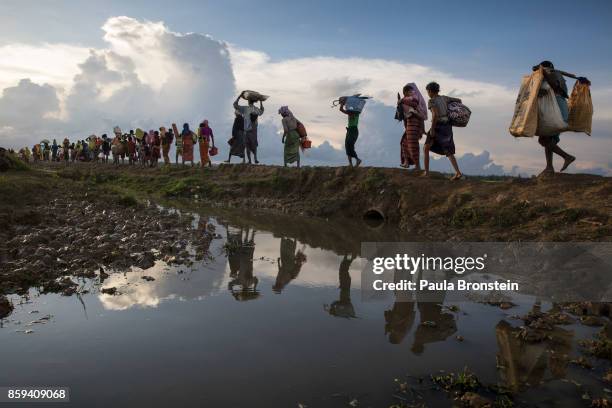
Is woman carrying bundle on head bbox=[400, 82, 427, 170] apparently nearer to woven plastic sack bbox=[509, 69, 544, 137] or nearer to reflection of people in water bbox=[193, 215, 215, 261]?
woven plastic sack bbox=[509, 69, 544, 137]

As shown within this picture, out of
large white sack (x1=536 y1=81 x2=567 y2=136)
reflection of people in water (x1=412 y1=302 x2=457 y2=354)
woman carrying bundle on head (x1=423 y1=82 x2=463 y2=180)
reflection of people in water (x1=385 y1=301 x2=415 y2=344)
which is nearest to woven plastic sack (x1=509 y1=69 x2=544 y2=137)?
large white sack (x1=536 y1=81 x2=567 y2=136)

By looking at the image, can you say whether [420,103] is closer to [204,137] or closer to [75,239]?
[75,239]

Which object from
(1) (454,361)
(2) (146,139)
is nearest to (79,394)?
(1) (454,361)

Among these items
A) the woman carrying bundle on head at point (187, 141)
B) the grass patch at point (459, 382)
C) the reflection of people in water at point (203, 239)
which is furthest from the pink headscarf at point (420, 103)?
the woman carrying bundle on head at point (187, 141)

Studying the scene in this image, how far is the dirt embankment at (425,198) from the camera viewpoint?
8.13 meters

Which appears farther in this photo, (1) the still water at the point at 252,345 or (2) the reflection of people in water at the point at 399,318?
(2) the reflection of people in water at the point at 399,318

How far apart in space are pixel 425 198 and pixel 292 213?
14.6 feet

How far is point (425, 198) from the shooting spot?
449 inches

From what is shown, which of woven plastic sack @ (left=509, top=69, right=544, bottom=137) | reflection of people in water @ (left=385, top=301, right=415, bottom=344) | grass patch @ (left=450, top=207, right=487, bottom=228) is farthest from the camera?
grass patch @ (left=450, top=207, right=487, bottom=228)

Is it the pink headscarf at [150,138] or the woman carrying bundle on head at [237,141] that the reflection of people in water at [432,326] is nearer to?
the woman carrying bundle on head at [237,141]

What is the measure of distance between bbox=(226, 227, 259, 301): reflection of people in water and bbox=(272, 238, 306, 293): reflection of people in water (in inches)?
13.9

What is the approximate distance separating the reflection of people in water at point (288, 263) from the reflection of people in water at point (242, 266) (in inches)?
13.9

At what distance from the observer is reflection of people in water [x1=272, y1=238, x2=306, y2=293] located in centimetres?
620

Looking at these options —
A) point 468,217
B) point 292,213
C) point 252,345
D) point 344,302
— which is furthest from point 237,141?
point 252,345
